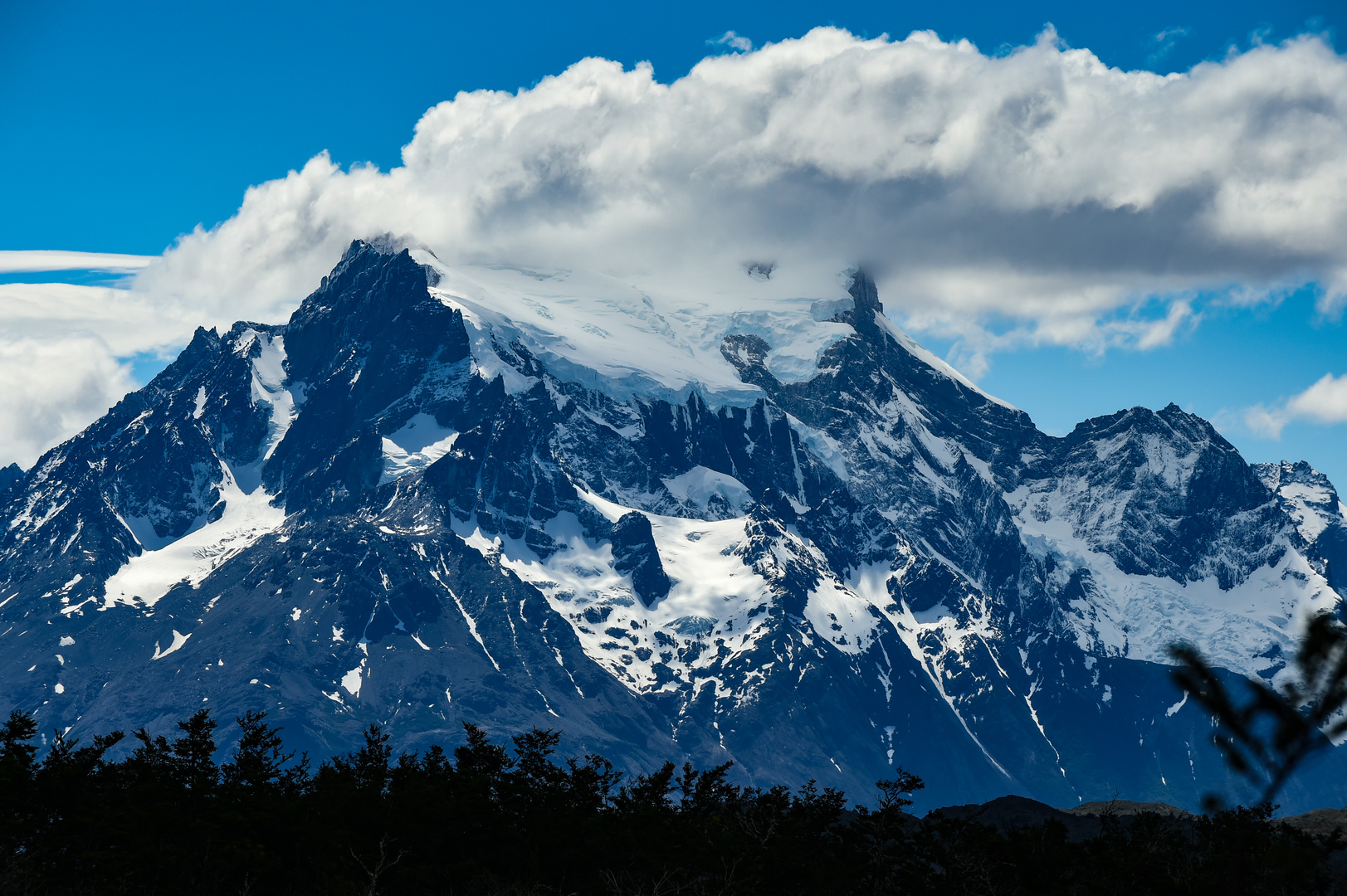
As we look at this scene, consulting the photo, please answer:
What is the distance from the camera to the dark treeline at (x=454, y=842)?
115 metres

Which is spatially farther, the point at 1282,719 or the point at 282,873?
the point at 282,873

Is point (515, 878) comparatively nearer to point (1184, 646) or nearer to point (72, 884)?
point (72, 884)

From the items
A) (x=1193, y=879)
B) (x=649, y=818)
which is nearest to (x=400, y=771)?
(x=649, y=818)

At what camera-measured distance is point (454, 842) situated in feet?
425

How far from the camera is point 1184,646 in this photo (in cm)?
→ 4647

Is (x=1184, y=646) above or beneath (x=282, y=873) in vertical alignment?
above

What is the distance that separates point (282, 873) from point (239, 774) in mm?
17641

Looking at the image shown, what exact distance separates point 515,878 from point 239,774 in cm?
2822

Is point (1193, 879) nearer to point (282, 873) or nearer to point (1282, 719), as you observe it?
point (282, 873)

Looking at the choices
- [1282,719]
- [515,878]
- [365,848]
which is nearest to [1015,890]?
[515,878]

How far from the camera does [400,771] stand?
149875 millimetres

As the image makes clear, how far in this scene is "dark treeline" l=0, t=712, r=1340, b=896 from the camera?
11488cm

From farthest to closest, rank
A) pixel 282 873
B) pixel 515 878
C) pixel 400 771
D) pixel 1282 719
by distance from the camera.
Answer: pixel 400 771 → pixel 515 878 → pixel 282 873 → pixel 1282 719

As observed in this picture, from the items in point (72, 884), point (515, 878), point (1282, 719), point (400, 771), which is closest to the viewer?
point (1282, 719)
